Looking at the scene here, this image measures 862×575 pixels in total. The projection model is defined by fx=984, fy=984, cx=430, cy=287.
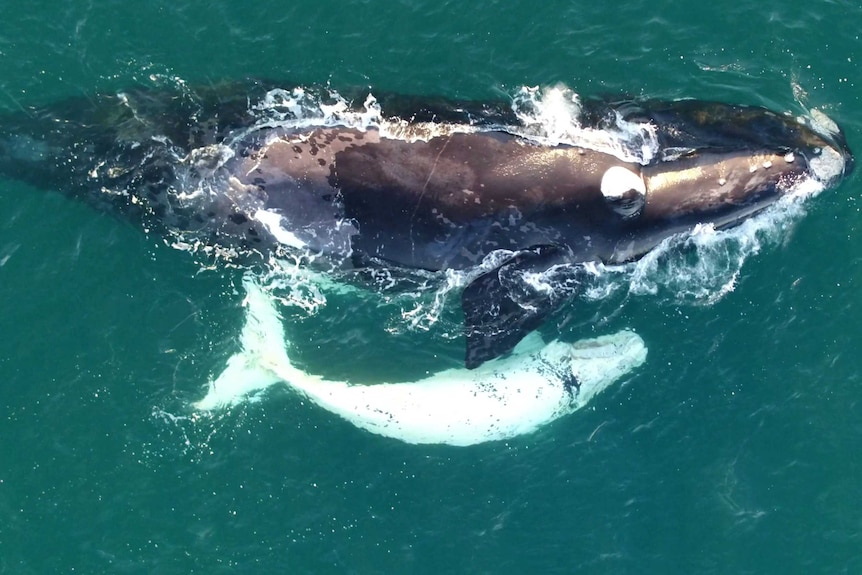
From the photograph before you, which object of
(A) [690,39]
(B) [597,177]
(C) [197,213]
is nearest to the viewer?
(B) [597,177]

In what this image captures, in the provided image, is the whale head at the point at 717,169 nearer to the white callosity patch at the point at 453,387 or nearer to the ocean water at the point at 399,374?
the ocean water at the point at 399,374

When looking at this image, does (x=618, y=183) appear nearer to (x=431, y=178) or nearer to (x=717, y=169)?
(x=717, y=169)

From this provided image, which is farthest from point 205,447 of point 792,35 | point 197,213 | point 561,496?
point 792,35

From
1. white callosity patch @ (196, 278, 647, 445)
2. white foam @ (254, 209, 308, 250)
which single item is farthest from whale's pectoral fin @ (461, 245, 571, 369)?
white foam @ (254, 209, 308, 250)

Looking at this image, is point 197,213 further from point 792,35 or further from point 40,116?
point 792,35

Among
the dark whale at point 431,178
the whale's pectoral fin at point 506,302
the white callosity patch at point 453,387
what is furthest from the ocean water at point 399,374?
the whale's pectoral fin at point 506,302

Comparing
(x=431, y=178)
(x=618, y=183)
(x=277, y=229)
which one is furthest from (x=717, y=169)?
(x=277, y=229)
